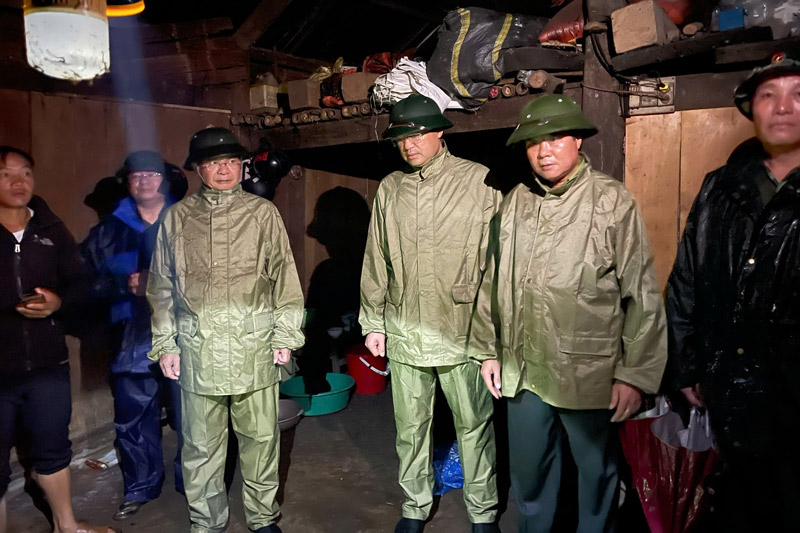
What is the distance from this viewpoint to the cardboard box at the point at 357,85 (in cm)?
511

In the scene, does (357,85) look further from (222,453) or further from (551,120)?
(222,453)

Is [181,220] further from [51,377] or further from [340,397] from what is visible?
[340,397]

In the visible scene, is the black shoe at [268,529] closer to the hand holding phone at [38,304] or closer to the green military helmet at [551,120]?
the hand holding phone at [38,304]

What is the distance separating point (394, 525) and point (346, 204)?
479 cm

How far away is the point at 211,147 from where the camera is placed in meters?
3.30

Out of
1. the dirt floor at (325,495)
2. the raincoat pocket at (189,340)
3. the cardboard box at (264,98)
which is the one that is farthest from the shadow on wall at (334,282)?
the raincoat pocket at (189,340)

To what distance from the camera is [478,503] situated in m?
3.35

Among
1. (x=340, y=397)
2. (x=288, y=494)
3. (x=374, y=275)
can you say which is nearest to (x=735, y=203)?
(x=374, y=275)

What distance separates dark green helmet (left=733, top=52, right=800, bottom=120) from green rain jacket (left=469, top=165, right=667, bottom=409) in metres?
0.67

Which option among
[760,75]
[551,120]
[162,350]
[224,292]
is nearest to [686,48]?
[760,75]

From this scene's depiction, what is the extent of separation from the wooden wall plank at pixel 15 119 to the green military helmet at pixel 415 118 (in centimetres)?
324

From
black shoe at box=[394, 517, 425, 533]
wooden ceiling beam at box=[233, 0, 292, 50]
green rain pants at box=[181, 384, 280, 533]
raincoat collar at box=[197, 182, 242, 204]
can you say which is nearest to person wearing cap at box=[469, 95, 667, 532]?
black shoe at box=[394, 517, 425, 533]

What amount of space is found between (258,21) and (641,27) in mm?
4049

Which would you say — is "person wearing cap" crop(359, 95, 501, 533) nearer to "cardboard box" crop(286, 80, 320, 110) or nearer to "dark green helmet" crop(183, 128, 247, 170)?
"dark green helmet" crop(183, 128, 247, 170)
